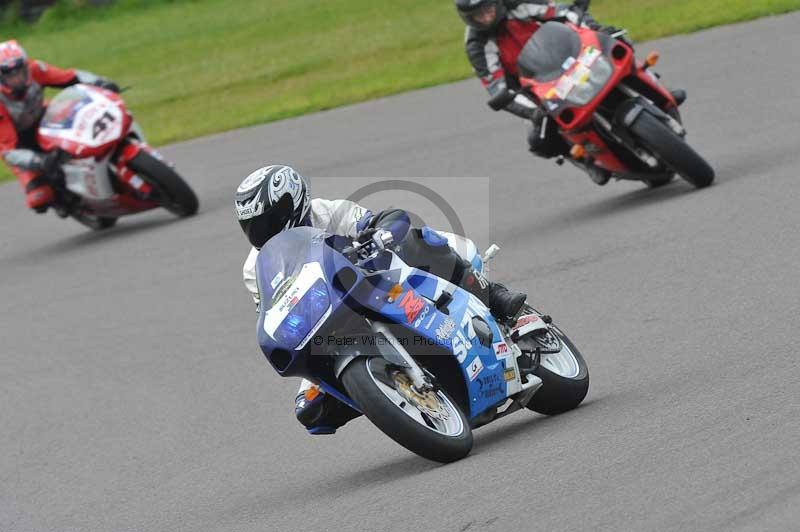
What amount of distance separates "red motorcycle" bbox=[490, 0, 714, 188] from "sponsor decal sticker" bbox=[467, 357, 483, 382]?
4.23 meters

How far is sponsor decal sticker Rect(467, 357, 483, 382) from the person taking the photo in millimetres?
6344

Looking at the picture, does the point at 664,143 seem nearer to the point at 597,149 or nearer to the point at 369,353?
the point at 597,149

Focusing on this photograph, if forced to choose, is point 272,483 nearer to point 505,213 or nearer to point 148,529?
point 148,529

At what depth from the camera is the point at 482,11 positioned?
10969 millimetres

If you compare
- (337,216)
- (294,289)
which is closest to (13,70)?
(337,216)

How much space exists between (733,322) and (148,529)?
10.1 feet

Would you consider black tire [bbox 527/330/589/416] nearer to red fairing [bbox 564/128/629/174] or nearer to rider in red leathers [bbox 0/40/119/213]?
red fairing [bbox 564/128/629/174]

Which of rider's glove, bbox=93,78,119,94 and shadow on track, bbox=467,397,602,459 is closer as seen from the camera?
shadow on track, bbox=467,397,602,459

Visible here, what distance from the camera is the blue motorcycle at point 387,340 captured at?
5.95 meters

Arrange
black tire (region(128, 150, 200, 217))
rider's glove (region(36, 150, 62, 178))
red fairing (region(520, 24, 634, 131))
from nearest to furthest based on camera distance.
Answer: red fairing (region(520, 24, 634, 131)) < black tire (region(128, 150, 200, 217)) < rider's glove (region(36, 150, 62, 178))

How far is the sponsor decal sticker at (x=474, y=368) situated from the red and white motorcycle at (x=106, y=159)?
7437 mm

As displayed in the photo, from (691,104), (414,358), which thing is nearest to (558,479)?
(414,358)

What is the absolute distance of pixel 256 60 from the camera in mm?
22312

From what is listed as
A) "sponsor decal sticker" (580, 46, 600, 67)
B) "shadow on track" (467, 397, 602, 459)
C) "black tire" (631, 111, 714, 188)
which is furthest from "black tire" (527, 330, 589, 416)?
"sponsor decal sticker" (580, 46, 600, 67)
